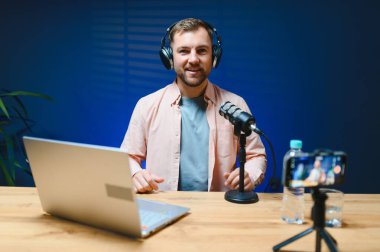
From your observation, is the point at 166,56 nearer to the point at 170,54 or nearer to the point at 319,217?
the point at 170,54

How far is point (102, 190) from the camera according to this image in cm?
94

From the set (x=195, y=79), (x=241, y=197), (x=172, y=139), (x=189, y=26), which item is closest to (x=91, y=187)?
(x=241, y=197)

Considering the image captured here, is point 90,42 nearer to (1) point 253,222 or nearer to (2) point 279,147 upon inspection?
(2) point 279,147

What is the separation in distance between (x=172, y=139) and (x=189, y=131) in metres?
0.11

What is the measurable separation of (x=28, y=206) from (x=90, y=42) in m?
1.65

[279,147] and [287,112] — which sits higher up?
[287,112]

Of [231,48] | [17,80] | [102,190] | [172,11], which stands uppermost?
[172,11]

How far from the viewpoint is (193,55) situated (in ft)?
6.36

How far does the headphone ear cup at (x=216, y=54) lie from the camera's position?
76.8 inches

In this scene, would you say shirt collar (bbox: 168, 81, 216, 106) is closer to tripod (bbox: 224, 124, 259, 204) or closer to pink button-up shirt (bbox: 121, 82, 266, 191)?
pink button-up shirt (bbox: 121, 82, 266, 191)

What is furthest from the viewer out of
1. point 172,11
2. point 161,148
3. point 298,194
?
point 172,11

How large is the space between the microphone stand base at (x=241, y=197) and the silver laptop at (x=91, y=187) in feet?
0.72

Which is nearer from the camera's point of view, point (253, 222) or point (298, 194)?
point (253, 222)

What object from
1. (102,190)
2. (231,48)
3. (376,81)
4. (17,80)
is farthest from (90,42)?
(376,81)
